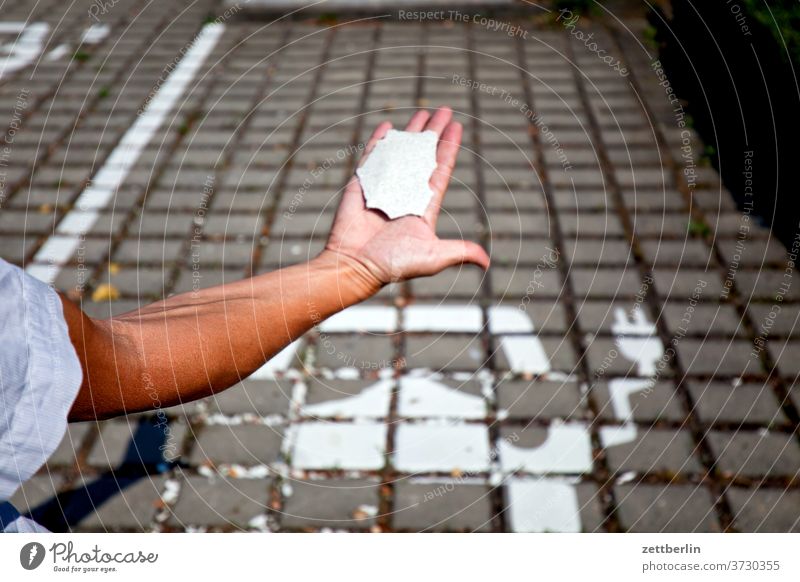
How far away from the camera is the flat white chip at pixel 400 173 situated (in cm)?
196

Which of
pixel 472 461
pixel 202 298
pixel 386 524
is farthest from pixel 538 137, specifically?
pixel 202 298

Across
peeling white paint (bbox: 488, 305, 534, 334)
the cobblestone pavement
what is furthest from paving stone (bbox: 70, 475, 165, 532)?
peeling white paint (bbox: 488, 305, 534, 334)

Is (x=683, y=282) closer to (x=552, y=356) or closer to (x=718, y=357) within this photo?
(x=718, y=357)

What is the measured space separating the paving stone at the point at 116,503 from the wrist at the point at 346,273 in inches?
48.4

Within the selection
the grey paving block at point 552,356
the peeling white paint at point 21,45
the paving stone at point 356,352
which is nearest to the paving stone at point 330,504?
the paving stone at point 356,352

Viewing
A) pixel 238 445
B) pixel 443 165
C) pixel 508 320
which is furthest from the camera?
pixel 508 320

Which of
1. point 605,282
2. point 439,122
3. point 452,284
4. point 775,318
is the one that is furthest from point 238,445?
point 775,318

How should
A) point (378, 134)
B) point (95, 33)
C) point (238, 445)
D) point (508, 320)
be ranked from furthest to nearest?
point (95, 33), point (508, 320), point (238, 445), point (378, 134)

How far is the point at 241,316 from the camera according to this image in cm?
161

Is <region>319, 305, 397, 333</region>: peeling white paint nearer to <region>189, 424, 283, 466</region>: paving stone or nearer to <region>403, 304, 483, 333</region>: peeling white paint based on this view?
<region>403, 304, 483, 333</region>: peeling white paint

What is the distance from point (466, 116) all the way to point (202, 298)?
11.0 ft

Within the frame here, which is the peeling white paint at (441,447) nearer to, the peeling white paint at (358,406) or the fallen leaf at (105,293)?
the peeling white paint at (358,406)

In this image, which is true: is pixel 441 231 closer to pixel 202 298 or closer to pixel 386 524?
pixel 386 524
